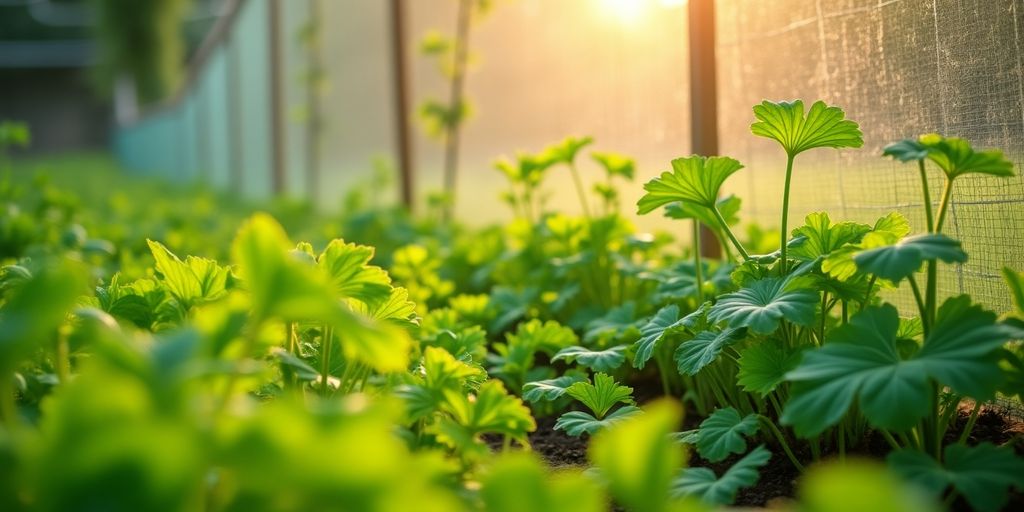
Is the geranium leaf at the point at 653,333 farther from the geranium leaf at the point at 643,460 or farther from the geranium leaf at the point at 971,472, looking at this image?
the geranium leaf at the point at 643,460

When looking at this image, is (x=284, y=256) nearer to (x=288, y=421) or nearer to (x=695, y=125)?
(x=288, y=421)

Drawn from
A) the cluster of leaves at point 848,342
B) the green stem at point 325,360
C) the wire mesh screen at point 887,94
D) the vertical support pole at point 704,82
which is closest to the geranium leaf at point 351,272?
the green stem at point 325,360

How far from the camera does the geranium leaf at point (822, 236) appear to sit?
134 cm

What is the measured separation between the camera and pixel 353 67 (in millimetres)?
6387

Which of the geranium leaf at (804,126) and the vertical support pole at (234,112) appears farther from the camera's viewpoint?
the vertical support pole at (234,112)

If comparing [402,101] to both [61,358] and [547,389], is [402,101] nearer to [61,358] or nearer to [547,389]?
[547,389]

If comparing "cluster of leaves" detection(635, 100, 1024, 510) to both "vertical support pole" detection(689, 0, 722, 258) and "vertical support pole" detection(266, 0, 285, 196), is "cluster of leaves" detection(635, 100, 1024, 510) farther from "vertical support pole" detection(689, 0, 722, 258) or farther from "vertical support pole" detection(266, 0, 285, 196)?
"vertical support pole" detection(266, 0, 285, 196)

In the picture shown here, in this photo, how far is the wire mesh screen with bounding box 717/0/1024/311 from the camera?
1.50m

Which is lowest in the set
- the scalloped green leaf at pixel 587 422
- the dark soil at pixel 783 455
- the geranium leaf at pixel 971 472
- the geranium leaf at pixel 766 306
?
the dark soil at pixel 783 455

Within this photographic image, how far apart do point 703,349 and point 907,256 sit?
0.35 meters

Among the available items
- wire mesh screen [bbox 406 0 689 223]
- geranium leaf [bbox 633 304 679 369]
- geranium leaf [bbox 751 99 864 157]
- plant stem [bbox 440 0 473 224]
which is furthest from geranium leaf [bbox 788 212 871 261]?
plant stem [bbox 440 0 473 224]

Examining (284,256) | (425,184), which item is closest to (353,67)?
(425,184)

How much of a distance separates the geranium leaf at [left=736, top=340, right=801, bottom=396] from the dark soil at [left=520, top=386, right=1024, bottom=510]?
138 millimetres

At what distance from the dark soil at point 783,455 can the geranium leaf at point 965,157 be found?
35 centimetres
